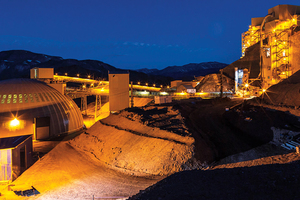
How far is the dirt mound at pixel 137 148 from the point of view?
1579 cm

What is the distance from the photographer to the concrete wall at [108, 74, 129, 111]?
36688 mm

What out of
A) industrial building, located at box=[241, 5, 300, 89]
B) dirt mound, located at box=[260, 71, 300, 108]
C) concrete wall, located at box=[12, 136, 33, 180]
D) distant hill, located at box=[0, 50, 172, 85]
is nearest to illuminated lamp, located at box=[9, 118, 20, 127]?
concrete wall, located at box=[12, 136, 33, 180]

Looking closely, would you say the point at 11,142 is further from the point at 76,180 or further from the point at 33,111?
the point at 33,111

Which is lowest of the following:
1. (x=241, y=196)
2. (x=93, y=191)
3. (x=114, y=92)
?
(x=93, y=191)

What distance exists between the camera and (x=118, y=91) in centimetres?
3703

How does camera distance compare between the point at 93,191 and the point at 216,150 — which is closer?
the point at 93,191

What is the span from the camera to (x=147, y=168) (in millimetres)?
15953

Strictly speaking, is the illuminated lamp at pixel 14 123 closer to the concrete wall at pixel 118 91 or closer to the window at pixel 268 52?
the concrete wall at pixel 118 91

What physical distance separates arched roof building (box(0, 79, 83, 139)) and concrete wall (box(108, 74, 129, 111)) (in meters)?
6.43

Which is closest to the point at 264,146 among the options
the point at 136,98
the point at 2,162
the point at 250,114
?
the point at 250,114

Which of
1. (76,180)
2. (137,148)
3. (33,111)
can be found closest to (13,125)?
(33,111)

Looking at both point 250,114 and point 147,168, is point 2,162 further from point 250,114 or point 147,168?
point 250,114

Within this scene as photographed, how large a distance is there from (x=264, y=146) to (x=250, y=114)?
21.0ft

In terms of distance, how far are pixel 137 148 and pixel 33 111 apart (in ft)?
56.1
